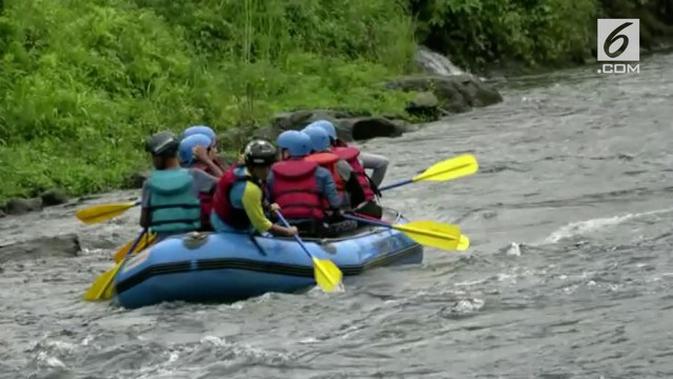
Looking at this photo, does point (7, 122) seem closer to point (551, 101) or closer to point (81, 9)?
point (81, 9)

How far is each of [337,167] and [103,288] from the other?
1954 millimetres

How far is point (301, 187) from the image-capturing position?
36.2 ft

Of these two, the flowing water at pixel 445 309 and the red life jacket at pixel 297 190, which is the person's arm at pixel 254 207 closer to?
the flowing water at pixel 445 309

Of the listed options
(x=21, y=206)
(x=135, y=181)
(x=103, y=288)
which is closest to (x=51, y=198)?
(x=21, y=206)

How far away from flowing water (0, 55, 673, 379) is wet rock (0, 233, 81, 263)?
0.10m

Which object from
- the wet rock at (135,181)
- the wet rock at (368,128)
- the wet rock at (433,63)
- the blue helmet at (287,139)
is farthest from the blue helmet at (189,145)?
the wet rock at (433,63)

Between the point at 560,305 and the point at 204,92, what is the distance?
11156mm

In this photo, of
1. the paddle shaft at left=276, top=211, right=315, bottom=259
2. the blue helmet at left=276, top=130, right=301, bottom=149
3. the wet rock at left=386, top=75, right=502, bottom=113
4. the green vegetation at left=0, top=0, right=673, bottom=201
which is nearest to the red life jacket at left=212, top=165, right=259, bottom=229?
the paddle shaft at left=276, top=211, right=315, bottom=259

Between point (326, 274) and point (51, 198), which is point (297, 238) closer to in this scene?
point (326, 274)

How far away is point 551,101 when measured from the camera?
2270 centimetres

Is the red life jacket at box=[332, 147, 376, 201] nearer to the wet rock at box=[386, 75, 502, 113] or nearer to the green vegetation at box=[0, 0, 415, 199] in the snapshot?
the green vegetation at box=[0, 0, 415, 199]

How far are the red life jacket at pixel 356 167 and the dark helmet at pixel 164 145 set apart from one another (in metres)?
1.37

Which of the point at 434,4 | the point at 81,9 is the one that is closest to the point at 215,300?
the point at 81,9

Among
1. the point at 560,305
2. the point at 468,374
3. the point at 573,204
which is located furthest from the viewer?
the point at 573,204
